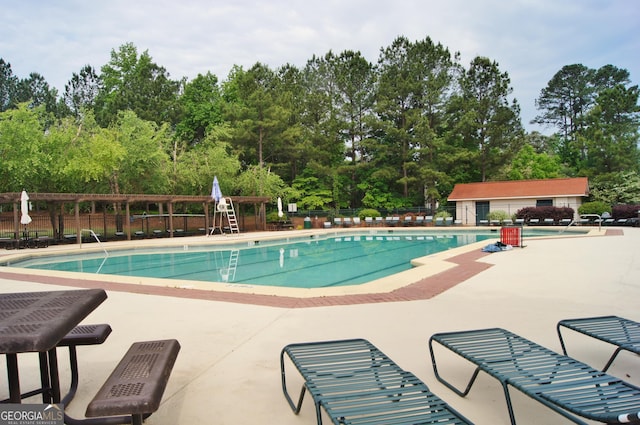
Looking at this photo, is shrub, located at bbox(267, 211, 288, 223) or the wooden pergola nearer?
the wooden pergola

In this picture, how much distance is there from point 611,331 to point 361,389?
7.28 ft

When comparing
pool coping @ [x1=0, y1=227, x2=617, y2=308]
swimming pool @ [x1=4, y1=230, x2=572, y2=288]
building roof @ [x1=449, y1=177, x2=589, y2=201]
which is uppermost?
building roof @ [x1=449, y1=177, x2=589, y2=201]

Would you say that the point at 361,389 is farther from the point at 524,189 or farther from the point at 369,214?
the point at 524,189

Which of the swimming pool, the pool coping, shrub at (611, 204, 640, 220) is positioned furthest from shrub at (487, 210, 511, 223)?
the pool coping

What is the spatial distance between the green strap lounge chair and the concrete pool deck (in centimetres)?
29

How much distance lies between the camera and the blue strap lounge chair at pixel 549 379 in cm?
206

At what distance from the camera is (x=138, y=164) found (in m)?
24.8

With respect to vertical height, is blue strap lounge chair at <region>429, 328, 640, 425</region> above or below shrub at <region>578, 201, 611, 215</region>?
above

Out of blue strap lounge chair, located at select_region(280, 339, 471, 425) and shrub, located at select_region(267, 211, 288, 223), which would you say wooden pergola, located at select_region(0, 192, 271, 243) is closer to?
shrub, located at select_region(267, 211, 288, 223)

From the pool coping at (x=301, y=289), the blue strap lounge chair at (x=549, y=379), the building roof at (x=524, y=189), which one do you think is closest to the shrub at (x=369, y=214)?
the building roof at (x=524, y=189)

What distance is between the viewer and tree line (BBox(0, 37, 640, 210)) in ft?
107

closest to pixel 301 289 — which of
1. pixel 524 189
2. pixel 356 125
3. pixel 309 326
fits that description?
pixel 309 326

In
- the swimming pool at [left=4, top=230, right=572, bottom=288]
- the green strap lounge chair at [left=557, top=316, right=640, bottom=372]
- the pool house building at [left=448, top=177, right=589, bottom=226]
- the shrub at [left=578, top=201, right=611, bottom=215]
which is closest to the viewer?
the green strap lounge chair at [left=557, top=316, right=640, bottom=372]

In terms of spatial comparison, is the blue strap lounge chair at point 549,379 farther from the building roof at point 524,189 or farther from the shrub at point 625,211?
the building roof at point 524,189
